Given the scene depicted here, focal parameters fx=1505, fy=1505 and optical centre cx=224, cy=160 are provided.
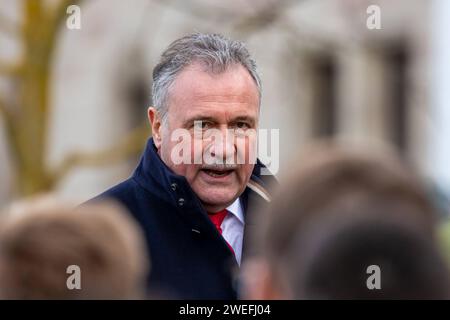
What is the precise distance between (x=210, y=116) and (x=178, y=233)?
341 mm

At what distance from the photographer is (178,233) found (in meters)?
4.21

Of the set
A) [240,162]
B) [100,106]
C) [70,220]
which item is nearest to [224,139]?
[240,162]

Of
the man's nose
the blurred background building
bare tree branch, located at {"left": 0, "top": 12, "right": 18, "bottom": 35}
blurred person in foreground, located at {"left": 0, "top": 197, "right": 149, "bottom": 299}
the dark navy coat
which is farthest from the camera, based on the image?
the blurred background building

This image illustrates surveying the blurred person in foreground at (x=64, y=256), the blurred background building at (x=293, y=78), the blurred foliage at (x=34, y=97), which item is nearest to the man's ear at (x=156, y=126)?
the blurred person in foreground at (x=64, y=256)

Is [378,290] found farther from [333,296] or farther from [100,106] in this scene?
[100,106]

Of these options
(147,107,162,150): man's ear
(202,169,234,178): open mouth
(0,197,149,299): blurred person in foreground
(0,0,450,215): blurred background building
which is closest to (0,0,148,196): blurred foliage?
(147,107,162,150): man's ear

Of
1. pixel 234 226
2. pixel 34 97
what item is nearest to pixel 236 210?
pixel 234 226

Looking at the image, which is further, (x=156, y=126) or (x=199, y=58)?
(x=156, y=126)

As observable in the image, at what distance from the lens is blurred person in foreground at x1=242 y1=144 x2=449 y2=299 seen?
2797mm

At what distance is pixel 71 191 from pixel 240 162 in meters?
14.1

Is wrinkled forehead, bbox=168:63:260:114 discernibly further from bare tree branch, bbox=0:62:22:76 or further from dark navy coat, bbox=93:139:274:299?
bare tree branch, bbox=0:62:22:76

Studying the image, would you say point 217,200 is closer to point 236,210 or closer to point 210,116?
point 236,210

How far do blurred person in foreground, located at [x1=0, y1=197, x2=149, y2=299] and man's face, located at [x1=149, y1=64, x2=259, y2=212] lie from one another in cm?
125

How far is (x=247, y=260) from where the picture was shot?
417 centimetres
